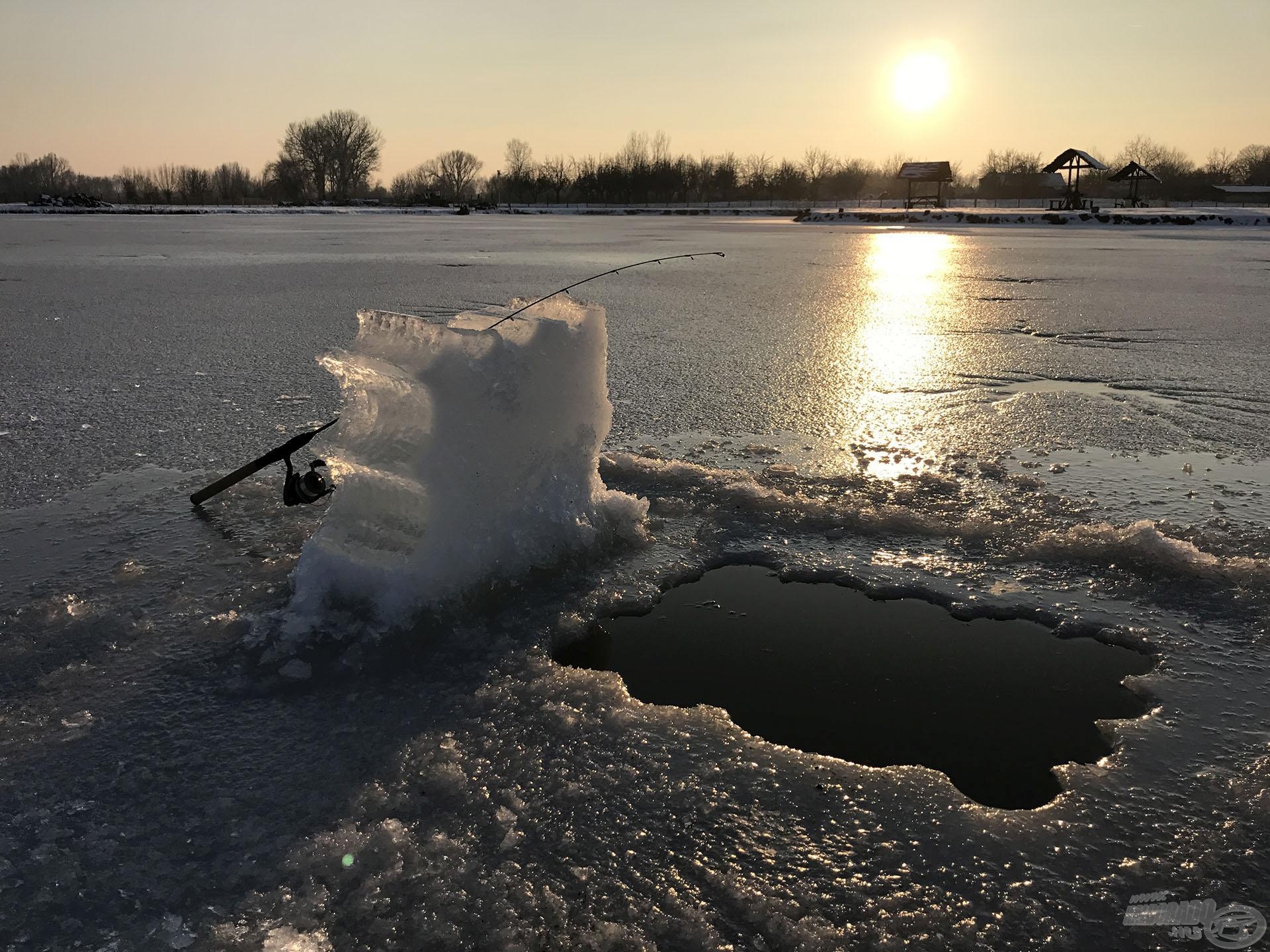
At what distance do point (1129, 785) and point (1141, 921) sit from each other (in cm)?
44

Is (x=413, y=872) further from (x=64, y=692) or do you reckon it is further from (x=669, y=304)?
(x=669, y=304)

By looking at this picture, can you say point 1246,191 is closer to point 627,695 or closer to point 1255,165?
point 1255,165

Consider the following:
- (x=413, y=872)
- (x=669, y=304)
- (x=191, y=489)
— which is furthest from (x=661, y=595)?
(x=669, y=304)

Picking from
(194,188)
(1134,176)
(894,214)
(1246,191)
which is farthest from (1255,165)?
(194,188)

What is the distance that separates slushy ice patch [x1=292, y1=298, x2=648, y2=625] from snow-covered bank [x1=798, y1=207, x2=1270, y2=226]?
118 ft

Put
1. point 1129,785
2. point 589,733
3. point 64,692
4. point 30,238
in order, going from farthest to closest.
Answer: point 30,238 → point 64,692 → point 589,733 → point 1129,785

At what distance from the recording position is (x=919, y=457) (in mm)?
4492

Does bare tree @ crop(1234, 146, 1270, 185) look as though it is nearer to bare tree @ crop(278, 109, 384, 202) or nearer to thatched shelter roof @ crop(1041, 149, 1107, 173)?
thatched shelter roof @ crop(1041, 149, 1107, 173)

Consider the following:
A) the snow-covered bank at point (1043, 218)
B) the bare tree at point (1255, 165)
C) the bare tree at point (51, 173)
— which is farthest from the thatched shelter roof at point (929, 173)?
the bare tree at point (51, 173)

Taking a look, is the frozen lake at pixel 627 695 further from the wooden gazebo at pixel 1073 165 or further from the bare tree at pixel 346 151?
the bare tree at pixel 346 151

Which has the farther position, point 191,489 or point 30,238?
point 30,238

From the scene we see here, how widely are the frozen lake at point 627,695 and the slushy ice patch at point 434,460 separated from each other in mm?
194

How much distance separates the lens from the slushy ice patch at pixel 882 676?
2211 millimetres

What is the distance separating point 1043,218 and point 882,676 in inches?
1468
